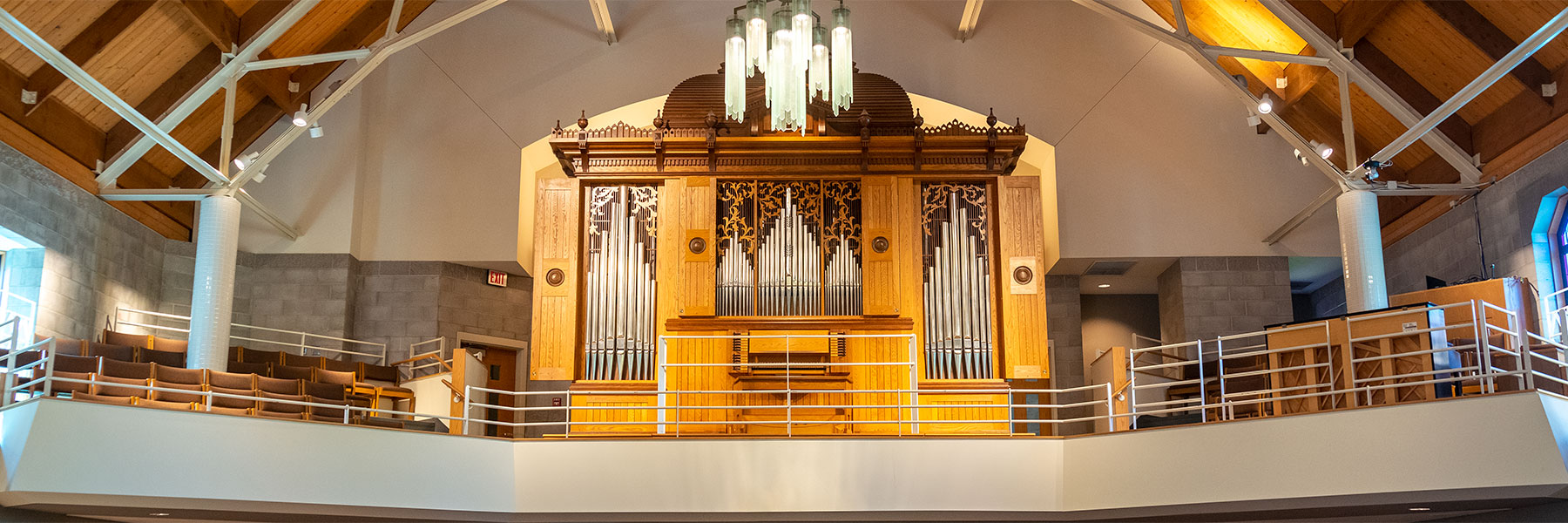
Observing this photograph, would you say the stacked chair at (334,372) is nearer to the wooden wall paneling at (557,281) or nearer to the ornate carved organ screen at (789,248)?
the wooden wall paneling at (557,281)

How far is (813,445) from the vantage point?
33.7ft

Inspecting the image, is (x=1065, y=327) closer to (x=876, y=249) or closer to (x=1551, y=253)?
(x=876, y=249)

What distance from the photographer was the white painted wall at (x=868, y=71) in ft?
50.2

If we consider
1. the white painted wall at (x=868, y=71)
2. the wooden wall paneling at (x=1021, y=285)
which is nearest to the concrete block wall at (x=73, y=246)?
the white painted wall at (x=868, y=71)

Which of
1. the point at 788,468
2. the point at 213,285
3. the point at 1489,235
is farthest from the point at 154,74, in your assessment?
the point at 1489,235

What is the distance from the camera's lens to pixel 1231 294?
15.2m

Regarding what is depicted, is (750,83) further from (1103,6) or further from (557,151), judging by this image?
(1103,6)

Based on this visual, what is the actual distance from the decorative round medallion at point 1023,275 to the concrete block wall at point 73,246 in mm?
9498

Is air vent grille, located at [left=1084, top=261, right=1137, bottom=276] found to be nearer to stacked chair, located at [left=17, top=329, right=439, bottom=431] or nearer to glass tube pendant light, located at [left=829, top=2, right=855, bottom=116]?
glass tube pendant light, located at [left=829, top=2, right=855, bottom=116]

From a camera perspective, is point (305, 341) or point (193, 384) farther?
point (305, 341)

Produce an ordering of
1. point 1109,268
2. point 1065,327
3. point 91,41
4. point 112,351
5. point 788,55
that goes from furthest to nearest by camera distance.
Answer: point 1065,327 → point 1109,268 → point 91,41 → point 112,351 → point 788,55

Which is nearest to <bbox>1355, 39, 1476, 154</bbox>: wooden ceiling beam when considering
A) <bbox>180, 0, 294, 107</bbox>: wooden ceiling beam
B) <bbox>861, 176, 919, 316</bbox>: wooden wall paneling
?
<bbox>861, 176, 919, 316</bbox>: wooden wall paneling

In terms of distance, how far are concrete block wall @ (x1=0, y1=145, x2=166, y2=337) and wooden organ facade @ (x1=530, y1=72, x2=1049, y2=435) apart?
15.5ft

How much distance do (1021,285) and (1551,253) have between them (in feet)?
16.4
